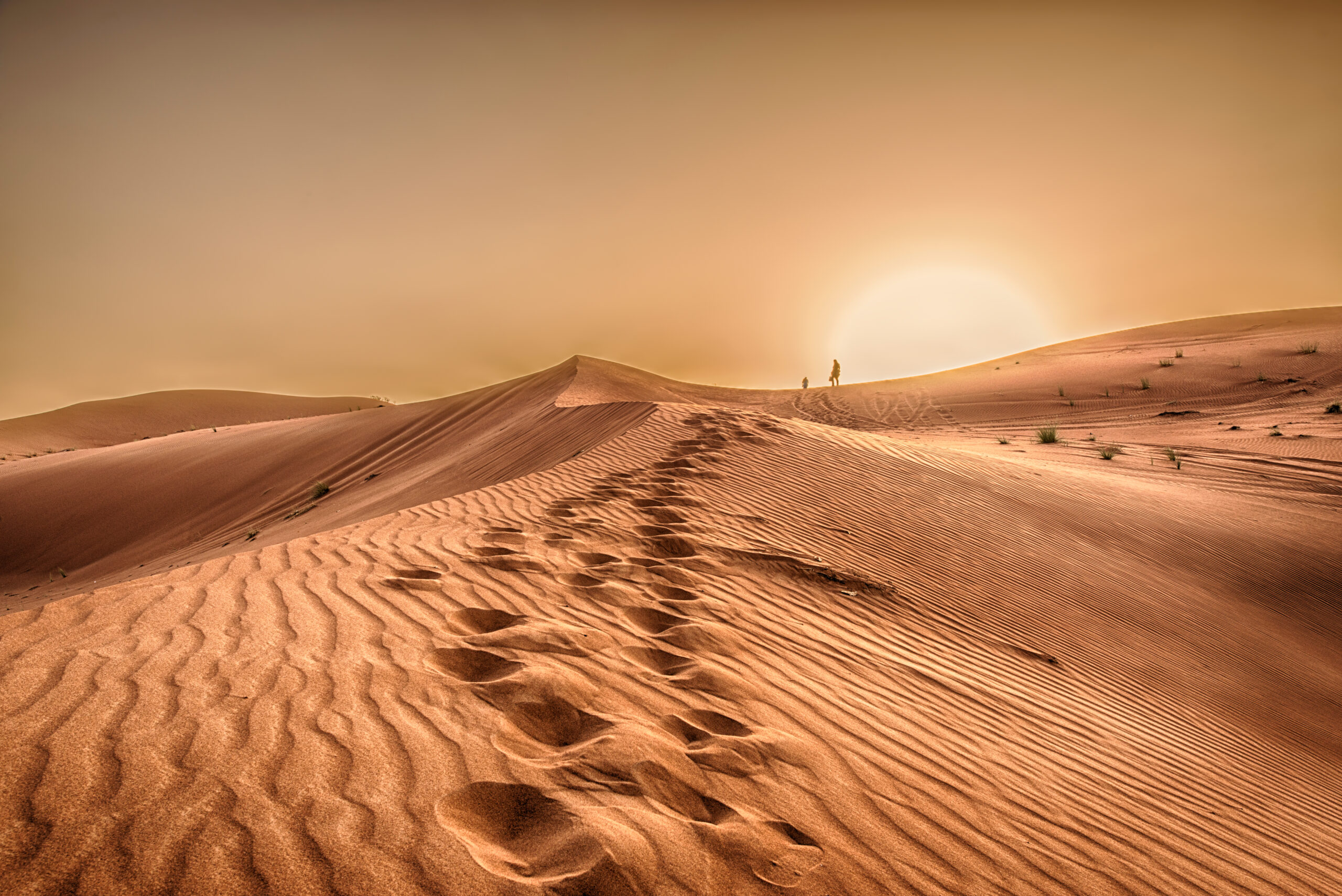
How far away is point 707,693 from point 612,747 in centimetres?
70

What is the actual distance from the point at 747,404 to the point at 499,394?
11744mm

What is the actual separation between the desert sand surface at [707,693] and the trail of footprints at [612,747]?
13 mm

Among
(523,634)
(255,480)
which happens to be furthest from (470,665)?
(255,480)

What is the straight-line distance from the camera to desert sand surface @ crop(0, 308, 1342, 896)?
170cm

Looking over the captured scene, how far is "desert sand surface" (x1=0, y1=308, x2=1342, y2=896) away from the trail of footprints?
13 millimetres

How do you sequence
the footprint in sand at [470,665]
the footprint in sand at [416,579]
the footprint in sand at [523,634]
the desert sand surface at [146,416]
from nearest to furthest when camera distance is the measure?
1. the footprint in sand at [470,665]
2. the footprint in sand at [523,634]
3. the footprint in sand at [416,579]
4. the desert sand surface at [146,416]

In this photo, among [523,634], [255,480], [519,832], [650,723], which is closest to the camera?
[519,832]

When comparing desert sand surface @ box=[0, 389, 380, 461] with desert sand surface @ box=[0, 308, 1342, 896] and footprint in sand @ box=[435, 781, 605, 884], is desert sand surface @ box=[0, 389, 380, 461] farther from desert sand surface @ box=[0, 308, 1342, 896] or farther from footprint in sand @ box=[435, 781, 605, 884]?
footprint in sand @ box=[435, 781, 605, 884]

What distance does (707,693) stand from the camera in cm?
281

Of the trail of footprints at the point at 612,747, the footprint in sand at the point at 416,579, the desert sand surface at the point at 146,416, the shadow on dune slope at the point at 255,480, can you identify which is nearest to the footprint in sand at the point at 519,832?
the trail of footprints at the point at 612,747

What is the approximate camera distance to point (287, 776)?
5.97 ft

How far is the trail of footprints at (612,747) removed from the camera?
1716 mm

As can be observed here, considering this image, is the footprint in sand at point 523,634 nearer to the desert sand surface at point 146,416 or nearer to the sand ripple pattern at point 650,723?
the sand ripple pattern at point 650,723

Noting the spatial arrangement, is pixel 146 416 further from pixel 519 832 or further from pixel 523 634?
pixel 519 832
